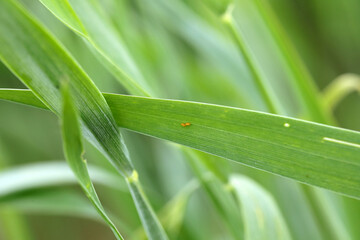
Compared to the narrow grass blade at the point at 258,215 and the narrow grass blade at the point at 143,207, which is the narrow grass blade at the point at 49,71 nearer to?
the narrow grass blade at the point at 143,207

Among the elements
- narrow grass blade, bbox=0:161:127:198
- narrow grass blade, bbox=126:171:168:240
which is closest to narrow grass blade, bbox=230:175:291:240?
narrow grass blade, bbox=126:171:168:240

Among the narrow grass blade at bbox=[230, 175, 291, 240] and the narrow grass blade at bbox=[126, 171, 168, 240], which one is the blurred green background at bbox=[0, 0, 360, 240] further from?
the narrow grass blade at bbox=[126, 171, 168, 240]

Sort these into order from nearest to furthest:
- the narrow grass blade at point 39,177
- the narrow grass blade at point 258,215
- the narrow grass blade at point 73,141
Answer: the narrow grass blade at point 73,141 < the narrow grass blade at point 258,215 < the narrow grass blade at point 39,177

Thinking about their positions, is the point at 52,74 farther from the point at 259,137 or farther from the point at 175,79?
the point at 175,79

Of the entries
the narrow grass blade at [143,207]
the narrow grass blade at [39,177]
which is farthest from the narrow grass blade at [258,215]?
the narrow grass blade at [39,177]

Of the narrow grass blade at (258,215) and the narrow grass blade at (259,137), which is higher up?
the narrow grass blade at (259,137)

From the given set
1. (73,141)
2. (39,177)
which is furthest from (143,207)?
(39,177)
